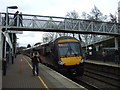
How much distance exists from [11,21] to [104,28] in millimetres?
16388

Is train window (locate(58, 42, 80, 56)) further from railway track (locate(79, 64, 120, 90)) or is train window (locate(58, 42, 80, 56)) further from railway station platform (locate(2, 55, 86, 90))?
railway track (locate(79, 64, 120, 90))

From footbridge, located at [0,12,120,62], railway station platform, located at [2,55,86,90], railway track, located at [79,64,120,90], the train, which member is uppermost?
footbridge, located at [0,12,120,62]

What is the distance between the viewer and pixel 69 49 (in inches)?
565

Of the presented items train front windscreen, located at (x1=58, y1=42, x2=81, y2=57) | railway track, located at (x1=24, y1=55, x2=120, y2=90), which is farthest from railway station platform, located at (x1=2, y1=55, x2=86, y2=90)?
railway track, located at (x1=24, y1=55, x2=120, y2=90)

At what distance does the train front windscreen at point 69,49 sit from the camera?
556 inches

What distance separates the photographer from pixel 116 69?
1752cm

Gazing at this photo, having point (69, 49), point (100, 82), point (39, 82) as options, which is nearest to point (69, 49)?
point (69, 49)

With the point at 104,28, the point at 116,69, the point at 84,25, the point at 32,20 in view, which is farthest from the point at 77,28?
the point at 116,69

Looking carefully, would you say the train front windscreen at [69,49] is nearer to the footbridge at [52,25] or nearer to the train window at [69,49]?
the train window at [69,49]

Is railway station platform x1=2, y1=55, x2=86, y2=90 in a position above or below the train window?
below

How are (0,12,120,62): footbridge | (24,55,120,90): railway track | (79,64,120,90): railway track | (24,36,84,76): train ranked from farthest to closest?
(0,12,120,62): footbridge → (79,64,120,90): railway track → (24,36,84,76): train → (24,55,120,90): railway track

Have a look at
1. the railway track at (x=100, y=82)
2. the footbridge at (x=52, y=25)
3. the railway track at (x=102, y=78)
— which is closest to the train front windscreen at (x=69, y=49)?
the railway track at (x=100, y=82)

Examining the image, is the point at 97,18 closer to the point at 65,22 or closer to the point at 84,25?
the point at 84,25

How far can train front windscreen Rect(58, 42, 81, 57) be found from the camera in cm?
1413
